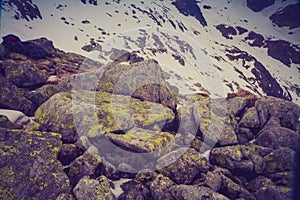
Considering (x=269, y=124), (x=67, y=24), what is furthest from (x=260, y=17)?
(x=269, y=124)

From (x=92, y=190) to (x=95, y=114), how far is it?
14.8 ft

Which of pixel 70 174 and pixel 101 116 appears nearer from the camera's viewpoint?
pixel 70 174

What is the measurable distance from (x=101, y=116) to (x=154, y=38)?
159ft

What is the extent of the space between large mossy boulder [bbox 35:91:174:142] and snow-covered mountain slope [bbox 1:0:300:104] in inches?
740

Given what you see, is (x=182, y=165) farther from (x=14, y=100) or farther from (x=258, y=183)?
(x=14, y=100)

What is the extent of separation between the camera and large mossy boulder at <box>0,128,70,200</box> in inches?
359

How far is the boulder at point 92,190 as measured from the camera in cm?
973

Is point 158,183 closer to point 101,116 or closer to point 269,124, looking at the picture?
point 101,116

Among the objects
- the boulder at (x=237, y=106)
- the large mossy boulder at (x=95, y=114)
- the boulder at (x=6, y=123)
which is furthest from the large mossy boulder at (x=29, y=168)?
the boulder at (x=237, y=106)

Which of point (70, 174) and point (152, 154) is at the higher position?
point (152, 154)

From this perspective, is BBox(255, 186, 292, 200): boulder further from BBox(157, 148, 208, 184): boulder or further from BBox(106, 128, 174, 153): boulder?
BBox(106, 128, 174, 153): boulder

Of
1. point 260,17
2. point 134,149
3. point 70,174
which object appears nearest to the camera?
point 70,174

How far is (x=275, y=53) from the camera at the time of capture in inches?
2891

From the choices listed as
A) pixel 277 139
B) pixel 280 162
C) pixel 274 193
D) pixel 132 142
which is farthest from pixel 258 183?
pixel 132 142
